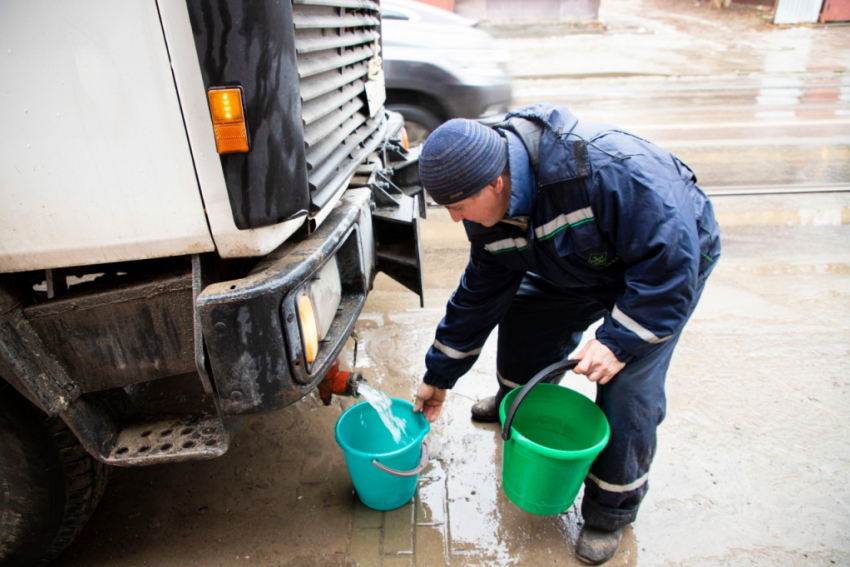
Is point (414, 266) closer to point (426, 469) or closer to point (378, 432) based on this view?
point (378, 432)

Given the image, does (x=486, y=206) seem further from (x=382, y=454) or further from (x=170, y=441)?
(x=170, y=441)

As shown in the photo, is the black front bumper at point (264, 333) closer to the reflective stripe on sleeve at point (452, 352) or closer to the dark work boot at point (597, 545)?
the reflective stripe on sleeve at point (452, 352)

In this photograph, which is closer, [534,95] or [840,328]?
[840,328]

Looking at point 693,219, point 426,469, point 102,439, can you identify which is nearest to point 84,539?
point 102,439

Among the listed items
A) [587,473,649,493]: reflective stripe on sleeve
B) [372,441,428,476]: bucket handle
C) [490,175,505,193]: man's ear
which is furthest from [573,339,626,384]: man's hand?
[372,441,428,476]: bucket handle

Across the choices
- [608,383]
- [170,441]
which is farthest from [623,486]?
[170,441]

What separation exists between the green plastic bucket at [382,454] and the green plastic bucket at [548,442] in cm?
32

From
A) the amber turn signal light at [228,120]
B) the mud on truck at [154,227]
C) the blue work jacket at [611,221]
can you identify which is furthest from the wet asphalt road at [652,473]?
the amber turn signal light at [228,120]

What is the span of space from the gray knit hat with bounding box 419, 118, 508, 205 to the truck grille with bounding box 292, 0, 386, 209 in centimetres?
32

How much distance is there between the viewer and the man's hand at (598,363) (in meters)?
1.73

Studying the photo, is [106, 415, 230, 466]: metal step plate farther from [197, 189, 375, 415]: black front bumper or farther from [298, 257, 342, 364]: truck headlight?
[298, 257, 342, 364]: truck headlight

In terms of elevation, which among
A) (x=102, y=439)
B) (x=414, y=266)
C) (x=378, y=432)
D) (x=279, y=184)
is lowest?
(x=378, y=432)

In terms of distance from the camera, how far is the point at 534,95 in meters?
9.34

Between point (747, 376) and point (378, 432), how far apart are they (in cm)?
174
